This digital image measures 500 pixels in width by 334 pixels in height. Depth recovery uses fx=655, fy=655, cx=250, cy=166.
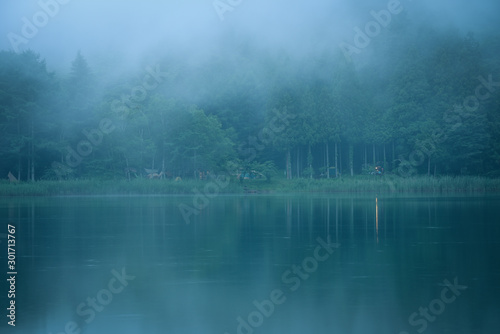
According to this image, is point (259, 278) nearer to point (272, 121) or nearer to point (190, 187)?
point (190, 187)

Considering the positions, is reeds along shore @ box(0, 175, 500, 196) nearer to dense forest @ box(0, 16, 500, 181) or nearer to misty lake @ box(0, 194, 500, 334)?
dense forest @ box(0, 16, 500, 181)

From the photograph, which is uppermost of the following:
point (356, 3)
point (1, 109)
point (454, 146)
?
point (356, 3)

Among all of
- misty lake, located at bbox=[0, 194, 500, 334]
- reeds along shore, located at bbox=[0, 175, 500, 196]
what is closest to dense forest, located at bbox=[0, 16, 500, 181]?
reeds along shore, located at bbox=[0, 175, 500, 196]

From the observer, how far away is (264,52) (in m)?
111

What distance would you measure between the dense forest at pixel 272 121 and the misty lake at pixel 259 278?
44.1 m

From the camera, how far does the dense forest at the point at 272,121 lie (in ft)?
229

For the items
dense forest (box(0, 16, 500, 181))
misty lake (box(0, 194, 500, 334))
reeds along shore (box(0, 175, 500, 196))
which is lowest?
misty lake (box(0, 194, 500, 334))

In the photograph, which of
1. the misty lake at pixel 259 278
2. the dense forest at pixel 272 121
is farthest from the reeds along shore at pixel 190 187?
the misty lake at pixel 259 278

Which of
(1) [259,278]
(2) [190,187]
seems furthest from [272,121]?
(1) [259,278]

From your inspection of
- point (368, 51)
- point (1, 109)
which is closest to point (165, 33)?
point (368, 51)

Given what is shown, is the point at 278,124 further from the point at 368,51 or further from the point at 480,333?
the point at 480,333

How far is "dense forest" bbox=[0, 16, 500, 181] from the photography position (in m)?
69.9

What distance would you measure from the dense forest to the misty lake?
1735 inches

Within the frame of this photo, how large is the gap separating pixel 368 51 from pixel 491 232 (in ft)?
258
